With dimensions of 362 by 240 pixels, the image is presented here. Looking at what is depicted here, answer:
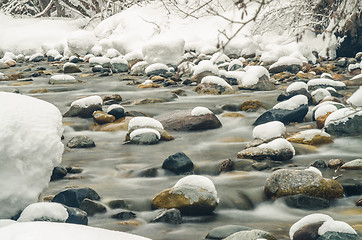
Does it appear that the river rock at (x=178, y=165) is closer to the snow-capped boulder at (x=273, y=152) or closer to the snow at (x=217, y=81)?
the snow-capped boulder at (x=273, y=152)

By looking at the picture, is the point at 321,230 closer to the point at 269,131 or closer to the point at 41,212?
the point at 41,212

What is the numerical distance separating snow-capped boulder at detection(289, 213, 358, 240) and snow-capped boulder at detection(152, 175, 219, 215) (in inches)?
22.1

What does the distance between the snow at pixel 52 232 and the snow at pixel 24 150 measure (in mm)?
655

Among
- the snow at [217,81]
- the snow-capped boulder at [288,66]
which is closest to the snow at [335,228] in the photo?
the snow at [217,81]

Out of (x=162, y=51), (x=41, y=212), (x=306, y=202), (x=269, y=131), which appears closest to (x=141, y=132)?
(x=269, y=131)

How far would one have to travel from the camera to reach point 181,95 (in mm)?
6875

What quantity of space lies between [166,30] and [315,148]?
1065 cm

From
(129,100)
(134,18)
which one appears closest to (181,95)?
(129,100)

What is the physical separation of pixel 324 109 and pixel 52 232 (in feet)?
12.9

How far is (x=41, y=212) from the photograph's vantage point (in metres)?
1.97

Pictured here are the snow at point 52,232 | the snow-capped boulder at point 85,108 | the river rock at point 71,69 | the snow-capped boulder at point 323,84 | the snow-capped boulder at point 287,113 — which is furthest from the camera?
the river rock at point 71,69

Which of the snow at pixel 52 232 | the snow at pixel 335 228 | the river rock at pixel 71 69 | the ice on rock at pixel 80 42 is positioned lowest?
the river rock at pixel 71 69

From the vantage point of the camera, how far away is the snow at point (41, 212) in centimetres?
196

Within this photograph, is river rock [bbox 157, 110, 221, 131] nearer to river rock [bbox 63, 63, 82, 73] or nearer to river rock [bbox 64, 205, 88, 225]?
river rock [bbox 64, 205, 88, 225]
